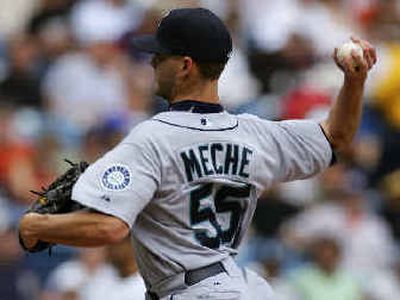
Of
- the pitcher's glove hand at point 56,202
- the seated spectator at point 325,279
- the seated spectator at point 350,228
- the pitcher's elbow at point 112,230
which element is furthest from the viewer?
the seated spectator at point 350,228

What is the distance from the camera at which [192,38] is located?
451 cm

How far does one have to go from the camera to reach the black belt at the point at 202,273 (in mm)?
4523

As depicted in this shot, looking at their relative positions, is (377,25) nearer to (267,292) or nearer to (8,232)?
(8,232)

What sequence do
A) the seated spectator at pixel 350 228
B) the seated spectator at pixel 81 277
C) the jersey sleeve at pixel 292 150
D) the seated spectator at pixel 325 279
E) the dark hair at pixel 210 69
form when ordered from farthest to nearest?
the seated spectator at pixel 350 228 < the seated spectator at pixel 325 279 < the seated spectator at pixel 81 277 < the jersey sleeve at pixel 292 150 < the dark hair at pixel 210 69

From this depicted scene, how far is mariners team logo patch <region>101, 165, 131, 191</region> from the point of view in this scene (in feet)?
14.0

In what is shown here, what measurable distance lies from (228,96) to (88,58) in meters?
1.22

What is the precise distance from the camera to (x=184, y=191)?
446 centimetres

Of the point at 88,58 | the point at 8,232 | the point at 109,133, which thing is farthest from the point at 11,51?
the point at 8,232

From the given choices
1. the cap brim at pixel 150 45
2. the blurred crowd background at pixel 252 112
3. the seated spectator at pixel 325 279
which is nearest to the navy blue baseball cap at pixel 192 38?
the cap brim at pixel 150 45

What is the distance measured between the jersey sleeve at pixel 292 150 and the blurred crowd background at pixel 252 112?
9.59 ft

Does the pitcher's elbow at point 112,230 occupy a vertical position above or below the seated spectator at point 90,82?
above

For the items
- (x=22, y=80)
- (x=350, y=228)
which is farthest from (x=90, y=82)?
(x=350, y=228)

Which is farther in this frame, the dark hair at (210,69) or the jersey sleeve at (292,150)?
the jersey sleeve at (292,150)

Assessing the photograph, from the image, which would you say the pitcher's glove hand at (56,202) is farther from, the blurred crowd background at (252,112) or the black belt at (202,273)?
the blurred crowd background at (252,112)
